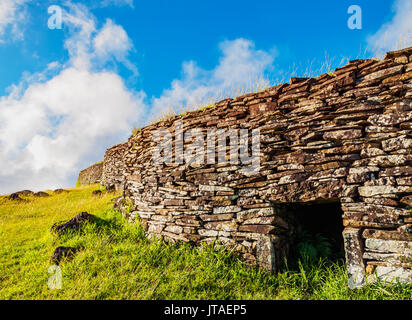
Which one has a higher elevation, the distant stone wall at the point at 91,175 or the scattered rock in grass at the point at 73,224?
the distant stone wall at the point at 91,175

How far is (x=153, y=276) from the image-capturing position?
13.2ft

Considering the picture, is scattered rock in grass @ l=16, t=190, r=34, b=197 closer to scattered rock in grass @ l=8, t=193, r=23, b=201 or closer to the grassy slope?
scattered rock in grass @ l=8, t=193, r=23, b=201

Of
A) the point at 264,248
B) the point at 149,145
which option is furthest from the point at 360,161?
the point at 149,145

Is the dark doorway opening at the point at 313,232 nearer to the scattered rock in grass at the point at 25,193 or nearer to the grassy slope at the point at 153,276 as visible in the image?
the grassy slope at the point at 153,276

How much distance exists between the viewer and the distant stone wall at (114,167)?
1443 centimetres

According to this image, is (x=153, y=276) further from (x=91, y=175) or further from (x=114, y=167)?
(x=91, y=175)

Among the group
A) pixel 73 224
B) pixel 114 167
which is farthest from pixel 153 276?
pixel 114 167

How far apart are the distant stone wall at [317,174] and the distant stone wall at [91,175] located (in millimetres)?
17244

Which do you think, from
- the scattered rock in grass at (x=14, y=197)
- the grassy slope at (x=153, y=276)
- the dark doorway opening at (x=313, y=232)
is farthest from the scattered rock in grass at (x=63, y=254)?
the scattered rock in grass at (x=14, y=197)

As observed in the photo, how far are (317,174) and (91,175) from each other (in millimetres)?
21838

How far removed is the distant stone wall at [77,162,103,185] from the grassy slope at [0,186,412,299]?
1587 centimetres
